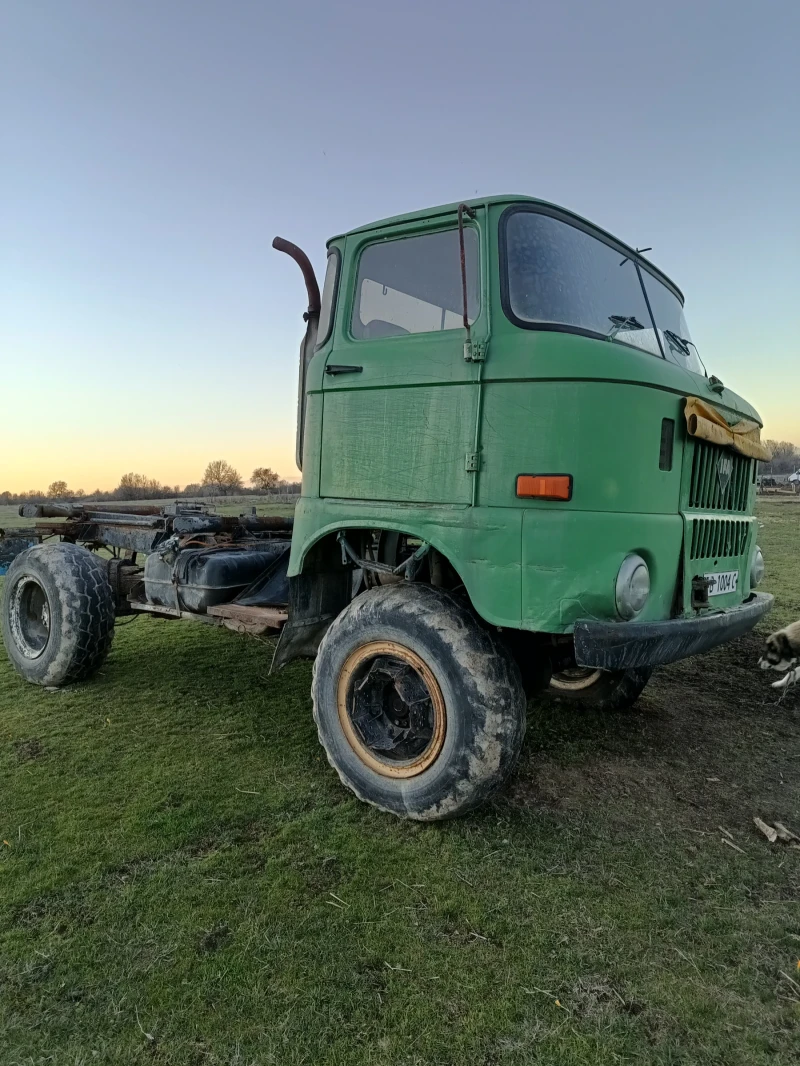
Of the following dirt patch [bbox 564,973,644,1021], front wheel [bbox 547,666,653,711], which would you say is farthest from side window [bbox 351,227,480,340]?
dirt patch [bbox 564,973,644,1021]

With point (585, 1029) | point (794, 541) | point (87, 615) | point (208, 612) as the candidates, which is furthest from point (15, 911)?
point (794, 541)

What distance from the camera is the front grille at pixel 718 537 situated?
3387mm

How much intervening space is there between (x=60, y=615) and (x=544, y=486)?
4.07 meters

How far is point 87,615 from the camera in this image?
522 centimetres

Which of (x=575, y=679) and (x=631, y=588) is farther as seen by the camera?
(x=575, y=679)

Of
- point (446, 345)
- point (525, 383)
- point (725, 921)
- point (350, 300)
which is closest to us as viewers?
point (725, 921)

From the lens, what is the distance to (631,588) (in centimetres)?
293

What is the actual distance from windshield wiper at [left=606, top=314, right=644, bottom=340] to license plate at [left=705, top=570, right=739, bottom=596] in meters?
1.34

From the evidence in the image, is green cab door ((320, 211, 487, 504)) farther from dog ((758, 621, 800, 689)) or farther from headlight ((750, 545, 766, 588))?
dog ((758, 621, 800, 689))

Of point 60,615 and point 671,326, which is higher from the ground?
point 671,326

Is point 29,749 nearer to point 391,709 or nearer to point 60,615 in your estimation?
point 60,615

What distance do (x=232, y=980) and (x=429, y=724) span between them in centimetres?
146

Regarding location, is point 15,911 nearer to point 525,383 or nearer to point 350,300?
point 525,383

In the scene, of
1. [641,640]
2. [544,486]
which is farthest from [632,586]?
[544,486]
